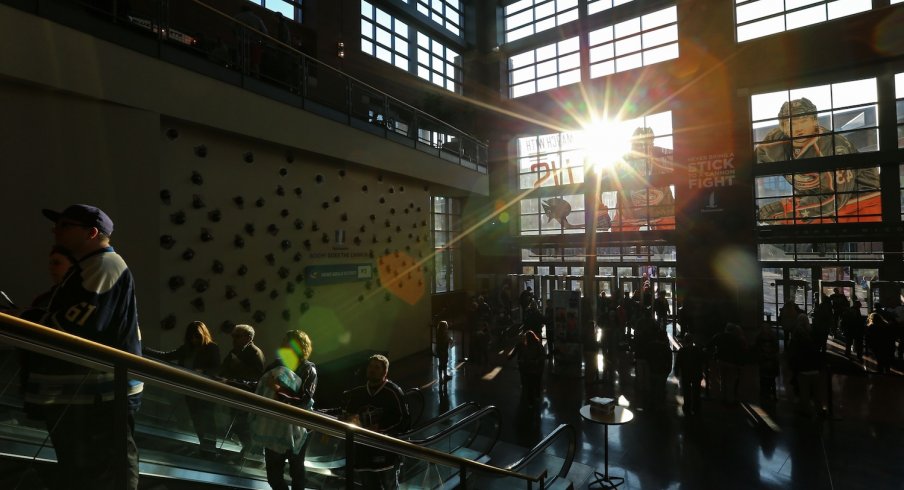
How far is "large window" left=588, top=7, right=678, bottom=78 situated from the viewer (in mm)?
18703

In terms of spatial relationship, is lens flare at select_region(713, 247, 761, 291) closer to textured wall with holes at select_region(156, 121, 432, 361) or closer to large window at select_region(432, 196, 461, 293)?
large window at select_region(432, 196, 461, 293)

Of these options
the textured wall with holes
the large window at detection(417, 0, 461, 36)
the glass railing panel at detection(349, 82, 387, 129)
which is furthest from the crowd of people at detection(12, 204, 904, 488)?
the large window at detection(417, 0, 461, 36)

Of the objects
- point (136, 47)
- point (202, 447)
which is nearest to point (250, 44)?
point (136, 47)

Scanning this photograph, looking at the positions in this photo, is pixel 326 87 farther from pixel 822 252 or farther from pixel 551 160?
pixel 822 252

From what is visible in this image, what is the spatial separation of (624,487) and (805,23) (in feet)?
61.3

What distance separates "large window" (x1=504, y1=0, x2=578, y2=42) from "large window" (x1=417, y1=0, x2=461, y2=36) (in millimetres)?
2819

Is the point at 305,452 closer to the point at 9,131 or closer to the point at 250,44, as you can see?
the point at 9,131

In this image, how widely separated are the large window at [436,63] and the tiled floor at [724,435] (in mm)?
15612

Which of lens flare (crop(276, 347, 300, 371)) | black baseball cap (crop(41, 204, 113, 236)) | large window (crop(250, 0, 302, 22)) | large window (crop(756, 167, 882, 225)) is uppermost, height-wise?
large window (crop(250, 0, 302, 22))

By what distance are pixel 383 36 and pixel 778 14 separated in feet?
50.0

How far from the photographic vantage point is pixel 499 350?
13.3 metres

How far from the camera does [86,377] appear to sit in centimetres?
171

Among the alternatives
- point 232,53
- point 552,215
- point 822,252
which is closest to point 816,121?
point 822,252

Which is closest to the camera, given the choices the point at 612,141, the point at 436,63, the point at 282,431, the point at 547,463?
the point at 282,431
